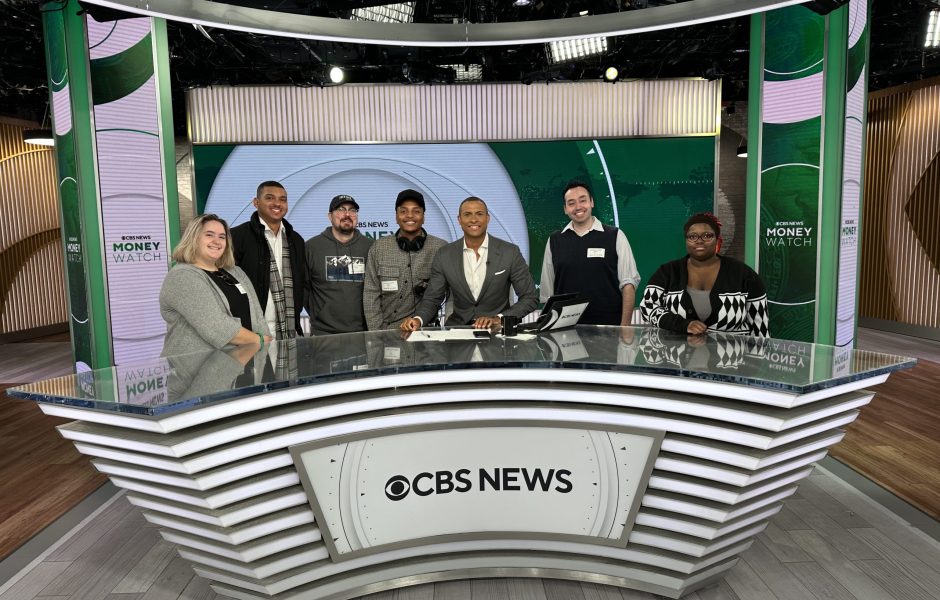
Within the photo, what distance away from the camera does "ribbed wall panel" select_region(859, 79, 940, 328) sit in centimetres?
867

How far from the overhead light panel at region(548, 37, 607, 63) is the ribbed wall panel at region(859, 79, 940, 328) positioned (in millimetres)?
4652

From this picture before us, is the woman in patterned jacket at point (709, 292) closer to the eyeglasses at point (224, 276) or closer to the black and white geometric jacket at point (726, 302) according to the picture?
the black and white geometric jacket at point (726, 302)

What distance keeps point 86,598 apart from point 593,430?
7.09ft

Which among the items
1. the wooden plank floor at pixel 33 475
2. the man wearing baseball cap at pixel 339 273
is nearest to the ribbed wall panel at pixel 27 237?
the wooden plank floor at pixel 33 475

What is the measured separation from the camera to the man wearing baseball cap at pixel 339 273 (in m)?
4.22

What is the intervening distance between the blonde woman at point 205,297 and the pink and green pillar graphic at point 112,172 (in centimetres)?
200

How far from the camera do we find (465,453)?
8.28ft

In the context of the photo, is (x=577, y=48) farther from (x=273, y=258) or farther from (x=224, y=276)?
(x=224, y=276)

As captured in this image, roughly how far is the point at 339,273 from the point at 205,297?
1.33m

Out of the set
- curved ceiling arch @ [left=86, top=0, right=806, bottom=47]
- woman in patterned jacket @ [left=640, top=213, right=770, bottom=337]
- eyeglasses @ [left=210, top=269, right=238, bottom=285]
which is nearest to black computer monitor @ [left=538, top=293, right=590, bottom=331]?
woman in patterned jacket @ [left=640, top=213, right=770, bottom=337]

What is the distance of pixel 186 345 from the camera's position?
300 centimetres

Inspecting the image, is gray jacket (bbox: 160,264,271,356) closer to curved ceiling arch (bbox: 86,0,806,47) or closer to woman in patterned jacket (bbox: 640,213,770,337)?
curved ceiling arch (bbox: 86,0,806,47)

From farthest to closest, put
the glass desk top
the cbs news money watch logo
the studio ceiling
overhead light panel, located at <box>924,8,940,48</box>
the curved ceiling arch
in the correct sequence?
the studio ceiling → overhead light panel, located at <box>924,8,940,48</box> → the curved ceiling arch → the cbs news money watch logo → the glass desk top

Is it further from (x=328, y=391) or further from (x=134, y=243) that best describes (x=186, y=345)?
(x=134, y=243)
